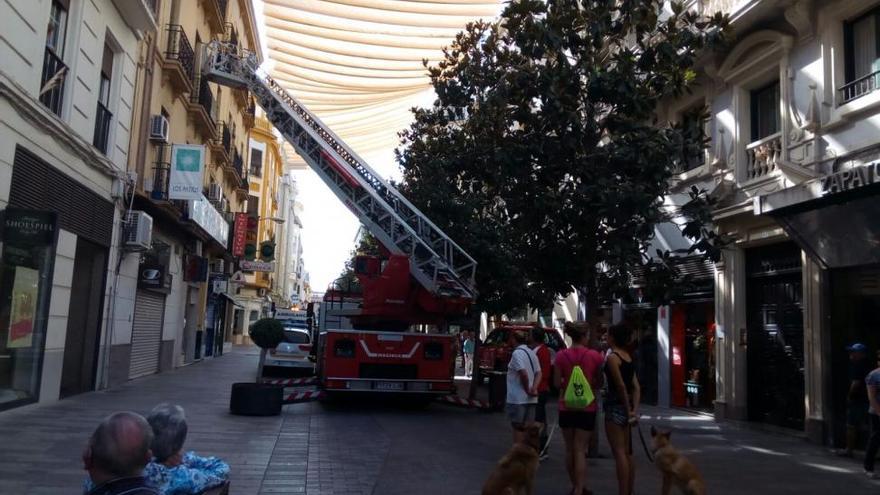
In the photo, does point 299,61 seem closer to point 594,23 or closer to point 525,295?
point 525,295

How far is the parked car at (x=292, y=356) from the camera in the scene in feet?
73.5

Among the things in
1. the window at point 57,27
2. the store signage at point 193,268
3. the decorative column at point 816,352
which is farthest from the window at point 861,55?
the store signage at point 193,268

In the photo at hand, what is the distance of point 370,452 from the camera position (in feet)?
31.8

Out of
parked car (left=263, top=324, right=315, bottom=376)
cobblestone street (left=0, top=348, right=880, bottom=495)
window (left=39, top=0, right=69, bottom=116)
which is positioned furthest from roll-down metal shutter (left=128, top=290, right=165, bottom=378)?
window (left=39, top=0, right=69, bottom=116)

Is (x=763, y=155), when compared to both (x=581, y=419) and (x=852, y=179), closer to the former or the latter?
(x=852, y=179)

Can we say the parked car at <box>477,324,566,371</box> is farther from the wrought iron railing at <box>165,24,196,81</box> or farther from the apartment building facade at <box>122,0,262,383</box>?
the wrought iron railing at <box>165,24,196,81</box>

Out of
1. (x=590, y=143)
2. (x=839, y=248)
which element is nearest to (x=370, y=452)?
(x=590, y=143)

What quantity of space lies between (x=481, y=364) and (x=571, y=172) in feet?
40.8

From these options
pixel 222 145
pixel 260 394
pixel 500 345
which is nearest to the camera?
pixel 260 394

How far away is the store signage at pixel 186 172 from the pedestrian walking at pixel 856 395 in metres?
14.1

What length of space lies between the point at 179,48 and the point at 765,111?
47.0 feet

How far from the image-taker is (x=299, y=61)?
2502 cm

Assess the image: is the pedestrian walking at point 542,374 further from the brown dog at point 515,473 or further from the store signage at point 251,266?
the store signage at point 251,266

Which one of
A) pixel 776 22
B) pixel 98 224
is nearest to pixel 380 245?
pixel 98 224
